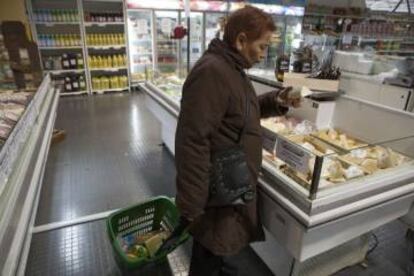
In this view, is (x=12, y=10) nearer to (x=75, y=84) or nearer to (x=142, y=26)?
(x=75, y=84)

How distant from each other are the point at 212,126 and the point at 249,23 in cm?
45

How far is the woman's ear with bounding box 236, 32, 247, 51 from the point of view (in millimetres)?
1227

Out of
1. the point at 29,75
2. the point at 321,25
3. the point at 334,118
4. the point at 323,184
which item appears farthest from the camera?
the point at 29,75

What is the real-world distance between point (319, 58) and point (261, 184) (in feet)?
4.71

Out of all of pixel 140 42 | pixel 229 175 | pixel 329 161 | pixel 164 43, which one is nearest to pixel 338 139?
pixel 329 161

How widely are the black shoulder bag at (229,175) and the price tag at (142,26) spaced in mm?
6380

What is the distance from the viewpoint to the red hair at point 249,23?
1.20 meters

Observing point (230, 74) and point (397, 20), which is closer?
point (230, 74)

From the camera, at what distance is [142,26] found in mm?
6922

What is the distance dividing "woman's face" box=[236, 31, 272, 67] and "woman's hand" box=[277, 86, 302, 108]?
0.37m

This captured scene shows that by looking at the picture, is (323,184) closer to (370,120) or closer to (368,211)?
(368,211)

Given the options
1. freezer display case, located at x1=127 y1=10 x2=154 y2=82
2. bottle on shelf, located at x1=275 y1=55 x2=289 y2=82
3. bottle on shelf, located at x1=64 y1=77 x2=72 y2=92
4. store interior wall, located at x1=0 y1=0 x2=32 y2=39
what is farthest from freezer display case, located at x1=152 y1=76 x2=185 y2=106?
bottle on shelf, located at x1=64 y1=77 x2=72 y2=92

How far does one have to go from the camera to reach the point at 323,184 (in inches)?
53.6

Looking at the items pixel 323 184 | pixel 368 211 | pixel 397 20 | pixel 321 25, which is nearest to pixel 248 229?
pixel 323 184
